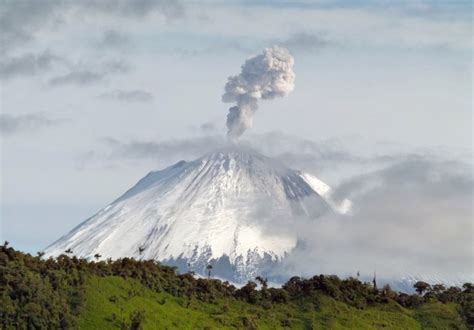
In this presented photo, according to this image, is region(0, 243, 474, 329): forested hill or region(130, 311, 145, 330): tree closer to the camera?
region(0, 243, 474, 329): forested hill

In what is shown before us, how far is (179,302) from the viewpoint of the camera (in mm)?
108062

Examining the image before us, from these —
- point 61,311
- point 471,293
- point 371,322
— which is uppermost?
point 471,293

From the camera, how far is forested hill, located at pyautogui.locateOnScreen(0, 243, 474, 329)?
97.4 meters

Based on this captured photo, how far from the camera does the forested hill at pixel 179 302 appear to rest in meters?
97.4

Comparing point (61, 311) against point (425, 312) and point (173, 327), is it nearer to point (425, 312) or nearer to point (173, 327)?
point (173, 327)

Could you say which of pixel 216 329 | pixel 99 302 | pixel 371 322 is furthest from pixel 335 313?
pixel 99 302

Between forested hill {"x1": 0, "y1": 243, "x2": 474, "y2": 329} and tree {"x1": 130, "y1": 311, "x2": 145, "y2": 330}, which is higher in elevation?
forested hill {"x1": 0, "y1": 243, "x2": 474, "y2": 329}

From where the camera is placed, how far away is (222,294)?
367ft

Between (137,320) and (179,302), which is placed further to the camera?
(179,302)

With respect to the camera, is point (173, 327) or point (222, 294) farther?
point (222, 294)

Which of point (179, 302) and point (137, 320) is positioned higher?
point (179, 302)

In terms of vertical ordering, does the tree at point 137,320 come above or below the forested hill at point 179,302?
below

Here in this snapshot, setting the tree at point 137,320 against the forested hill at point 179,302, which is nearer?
the forested hill at point 179,302

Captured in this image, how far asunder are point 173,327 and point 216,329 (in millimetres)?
3042
